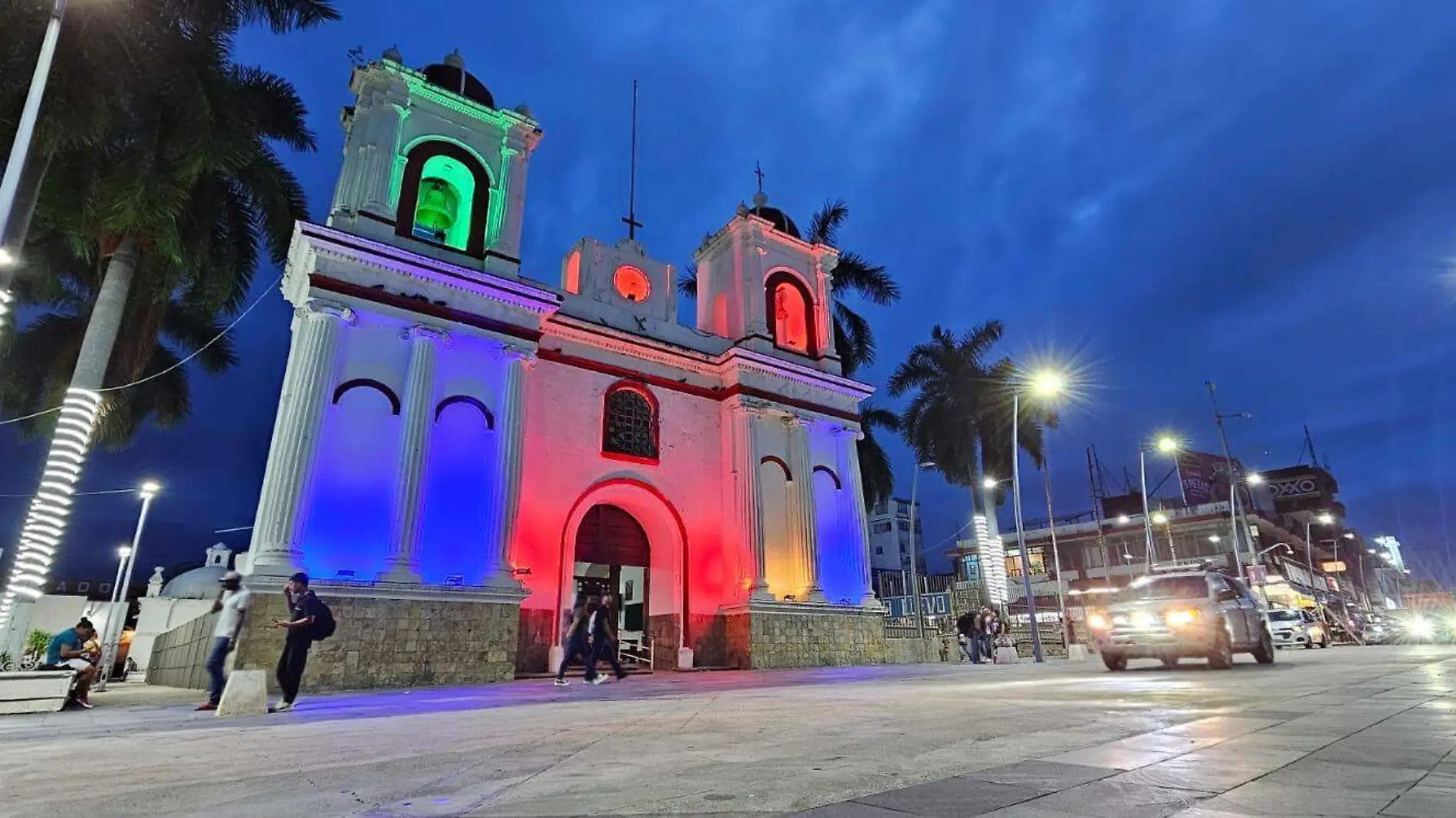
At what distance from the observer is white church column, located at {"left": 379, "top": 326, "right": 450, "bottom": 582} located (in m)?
14.5

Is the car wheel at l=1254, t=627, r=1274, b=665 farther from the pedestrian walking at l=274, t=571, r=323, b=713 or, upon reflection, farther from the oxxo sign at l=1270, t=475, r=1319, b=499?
the oxxo sign at l=1270, t=475, r=1319, b=499

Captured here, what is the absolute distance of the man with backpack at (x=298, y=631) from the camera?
8977mm

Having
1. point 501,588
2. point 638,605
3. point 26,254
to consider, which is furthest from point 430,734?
point 26,254

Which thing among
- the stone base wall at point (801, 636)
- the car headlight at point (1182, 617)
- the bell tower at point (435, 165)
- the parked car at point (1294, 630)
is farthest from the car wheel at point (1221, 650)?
the parked car at point (1294, 630)

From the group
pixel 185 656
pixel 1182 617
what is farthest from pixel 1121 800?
pixel 185 656

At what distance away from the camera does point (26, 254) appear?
1723 cm

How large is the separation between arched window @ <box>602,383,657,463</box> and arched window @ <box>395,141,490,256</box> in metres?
5.30

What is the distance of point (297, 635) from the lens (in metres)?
9.08

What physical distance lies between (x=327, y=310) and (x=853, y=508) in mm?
15492

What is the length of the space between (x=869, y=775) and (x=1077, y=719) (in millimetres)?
2740

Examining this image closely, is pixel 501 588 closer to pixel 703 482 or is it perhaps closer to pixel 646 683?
pixel 646 683

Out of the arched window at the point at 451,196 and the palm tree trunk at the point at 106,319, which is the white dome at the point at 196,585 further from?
the arched window at the point at 451,196

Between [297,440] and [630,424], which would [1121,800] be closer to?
[297,440]

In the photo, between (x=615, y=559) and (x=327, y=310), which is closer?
(x=327, y=310)
